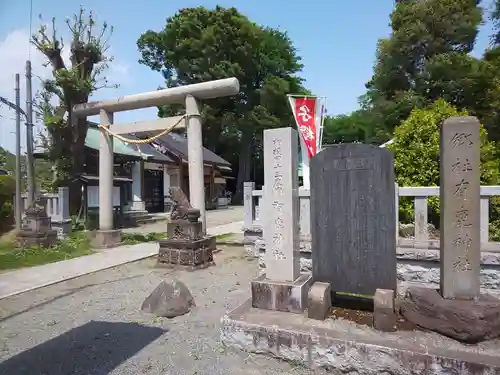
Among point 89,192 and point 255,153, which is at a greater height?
point 255,153

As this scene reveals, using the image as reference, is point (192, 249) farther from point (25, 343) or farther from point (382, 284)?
point (382, 284)

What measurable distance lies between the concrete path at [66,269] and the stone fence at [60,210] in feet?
8.22

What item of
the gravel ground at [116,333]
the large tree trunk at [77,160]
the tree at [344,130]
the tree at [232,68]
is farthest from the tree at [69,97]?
the tree at [344,130]

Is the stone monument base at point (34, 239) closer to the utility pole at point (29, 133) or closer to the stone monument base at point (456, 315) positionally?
the utility pole at point (29, 133)

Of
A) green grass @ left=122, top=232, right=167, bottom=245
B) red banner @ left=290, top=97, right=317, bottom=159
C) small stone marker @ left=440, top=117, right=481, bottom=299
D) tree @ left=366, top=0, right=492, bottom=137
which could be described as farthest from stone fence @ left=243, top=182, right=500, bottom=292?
tree @ left=366, top=0, right=492, bottom=137

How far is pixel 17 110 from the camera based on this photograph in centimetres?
1234

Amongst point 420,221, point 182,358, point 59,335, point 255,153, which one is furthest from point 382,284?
point 255,153

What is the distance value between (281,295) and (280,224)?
2.87 ft

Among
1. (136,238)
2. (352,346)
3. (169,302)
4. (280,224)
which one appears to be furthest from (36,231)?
(352,346)

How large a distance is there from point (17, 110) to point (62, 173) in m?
2.86

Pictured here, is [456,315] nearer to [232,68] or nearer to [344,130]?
[232,68]

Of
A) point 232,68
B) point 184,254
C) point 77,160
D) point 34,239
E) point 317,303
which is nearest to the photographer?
point 317,303

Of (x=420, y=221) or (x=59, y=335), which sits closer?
(x=59, y=335)

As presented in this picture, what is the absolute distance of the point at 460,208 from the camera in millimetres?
3717
